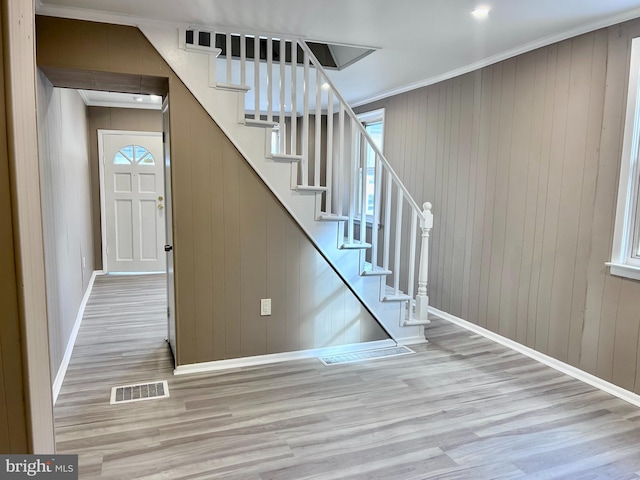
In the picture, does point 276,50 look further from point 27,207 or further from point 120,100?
point 27,207

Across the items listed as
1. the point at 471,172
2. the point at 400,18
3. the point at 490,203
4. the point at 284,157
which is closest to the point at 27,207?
the point at 284,157

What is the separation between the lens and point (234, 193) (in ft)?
9.78

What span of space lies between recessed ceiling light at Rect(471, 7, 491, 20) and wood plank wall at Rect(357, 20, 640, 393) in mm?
720

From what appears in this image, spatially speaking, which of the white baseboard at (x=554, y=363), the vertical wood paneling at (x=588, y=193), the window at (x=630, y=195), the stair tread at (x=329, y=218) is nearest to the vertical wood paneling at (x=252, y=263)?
the stair tread at (x=329, y=218)

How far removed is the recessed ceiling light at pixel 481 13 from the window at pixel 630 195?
856mm

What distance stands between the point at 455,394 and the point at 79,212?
3.85 metres

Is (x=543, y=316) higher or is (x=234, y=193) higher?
(x=234, y=193)

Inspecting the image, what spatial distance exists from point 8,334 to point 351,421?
1857 millimetres

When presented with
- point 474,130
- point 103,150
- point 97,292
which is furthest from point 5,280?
point 103,150

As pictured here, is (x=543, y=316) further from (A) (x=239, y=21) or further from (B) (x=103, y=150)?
(B) (x=103, y=150)

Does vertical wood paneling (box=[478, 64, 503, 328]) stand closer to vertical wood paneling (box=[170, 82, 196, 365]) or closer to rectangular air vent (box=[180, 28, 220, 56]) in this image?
rectangular air vent (box=[180, 28, 220, 56])

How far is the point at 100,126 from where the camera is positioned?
19.0ft

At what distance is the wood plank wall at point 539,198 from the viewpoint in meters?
2.72

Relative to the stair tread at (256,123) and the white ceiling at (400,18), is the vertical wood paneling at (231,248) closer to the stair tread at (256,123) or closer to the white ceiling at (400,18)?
the stair tread at (256,123)
